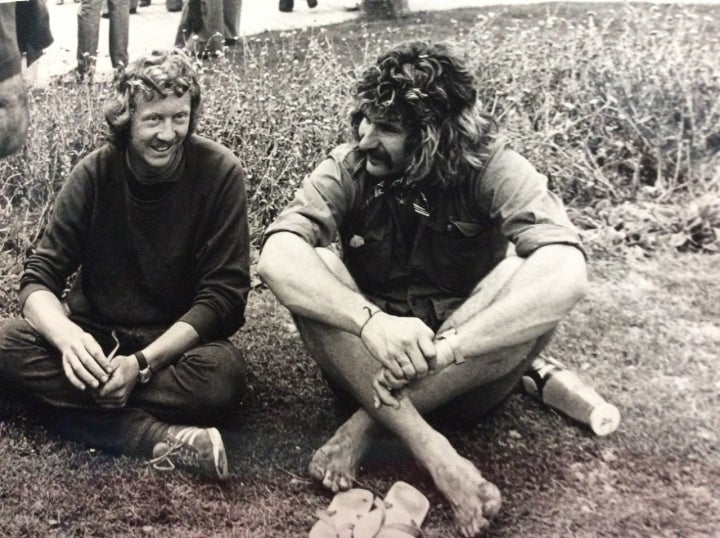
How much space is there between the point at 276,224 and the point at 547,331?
831mm

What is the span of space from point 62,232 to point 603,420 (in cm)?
177

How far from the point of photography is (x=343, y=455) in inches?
98.2

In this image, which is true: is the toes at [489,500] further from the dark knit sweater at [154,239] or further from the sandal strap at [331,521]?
the dark knit sweater at [154,239]

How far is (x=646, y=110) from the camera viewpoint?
12.8 ft

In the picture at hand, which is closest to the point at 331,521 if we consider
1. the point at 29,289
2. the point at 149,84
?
the point at 29,289

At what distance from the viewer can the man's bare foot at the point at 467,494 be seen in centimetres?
225

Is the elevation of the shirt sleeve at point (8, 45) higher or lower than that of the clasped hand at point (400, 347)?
higher

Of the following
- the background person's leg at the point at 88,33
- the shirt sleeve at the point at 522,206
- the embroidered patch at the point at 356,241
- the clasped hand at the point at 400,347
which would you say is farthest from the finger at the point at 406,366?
the background person's leg at the point at 88,33

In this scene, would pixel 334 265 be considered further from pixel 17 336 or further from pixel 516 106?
pixel 516 106

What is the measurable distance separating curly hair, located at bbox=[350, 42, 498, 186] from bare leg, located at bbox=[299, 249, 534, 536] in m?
0.34

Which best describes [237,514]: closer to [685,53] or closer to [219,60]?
→ [219,60]

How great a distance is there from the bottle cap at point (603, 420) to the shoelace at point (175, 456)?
121 centimetres

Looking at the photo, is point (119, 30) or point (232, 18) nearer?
point (119, 30)

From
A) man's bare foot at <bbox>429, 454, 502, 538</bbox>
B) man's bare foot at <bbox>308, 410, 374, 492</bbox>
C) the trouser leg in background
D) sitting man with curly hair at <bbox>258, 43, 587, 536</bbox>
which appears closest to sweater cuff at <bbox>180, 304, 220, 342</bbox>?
sitting man with curly hair at <bbox>258, 43, 587, 536</bbox>
